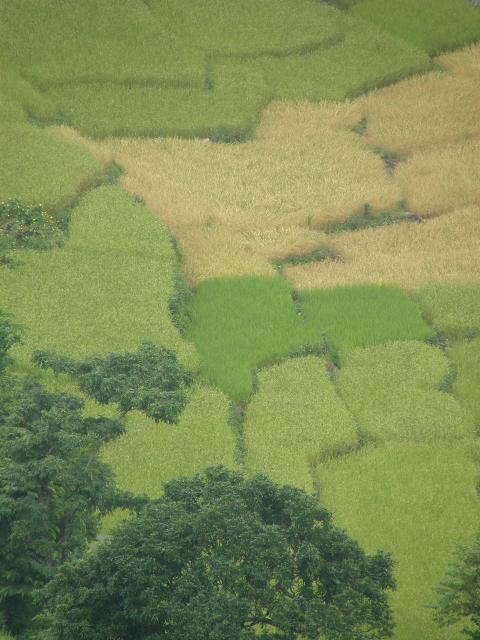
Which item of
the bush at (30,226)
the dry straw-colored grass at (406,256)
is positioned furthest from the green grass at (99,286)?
the dry straw-colored grass at (406,256)

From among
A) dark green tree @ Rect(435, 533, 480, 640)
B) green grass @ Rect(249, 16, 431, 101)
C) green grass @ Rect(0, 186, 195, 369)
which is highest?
dark green tree @ Rect(435, 533, 480, 640)

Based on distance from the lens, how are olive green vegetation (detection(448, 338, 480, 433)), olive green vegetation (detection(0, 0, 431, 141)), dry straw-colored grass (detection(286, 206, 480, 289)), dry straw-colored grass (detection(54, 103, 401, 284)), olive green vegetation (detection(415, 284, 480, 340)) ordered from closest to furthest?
olive green vegetation (detection(448, 338, 480, 433)) → olive green vegetation (detection(415, 284, 480, 340)) → dry straw-colored grass (detection(286, 206, 480, 289)) → dry straw-colored grass (detection(54, 103, 401, 284)) → olive green vegetation (detection(0, 0, 431, 141))

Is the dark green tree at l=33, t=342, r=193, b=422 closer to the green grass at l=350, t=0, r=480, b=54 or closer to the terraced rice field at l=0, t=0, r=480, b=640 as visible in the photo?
the terraced rice field at l=0, t=0, r=480, b=640

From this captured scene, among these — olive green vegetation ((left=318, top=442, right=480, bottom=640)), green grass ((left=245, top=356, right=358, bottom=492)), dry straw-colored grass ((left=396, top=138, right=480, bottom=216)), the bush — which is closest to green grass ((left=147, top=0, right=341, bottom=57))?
dry straw-colored grass ((left=396, top=138, right=480, bottom=216))

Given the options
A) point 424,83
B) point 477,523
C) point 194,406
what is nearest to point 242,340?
point 194,406

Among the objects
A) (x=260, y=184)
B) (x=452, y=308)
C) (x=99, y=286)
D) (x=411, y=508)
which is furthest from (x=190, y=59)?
(x=411, y=508)

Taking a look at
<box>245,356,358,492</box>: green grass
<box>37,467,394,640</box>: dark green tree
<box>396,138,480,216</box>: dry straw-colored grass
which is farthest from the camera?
<box>396,138,480,216</box>: dry straw-colored grass

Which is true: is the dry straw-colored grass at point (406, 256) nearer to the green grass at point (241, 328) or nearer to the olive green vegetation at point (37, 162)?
the green grass at point (241, 328)
